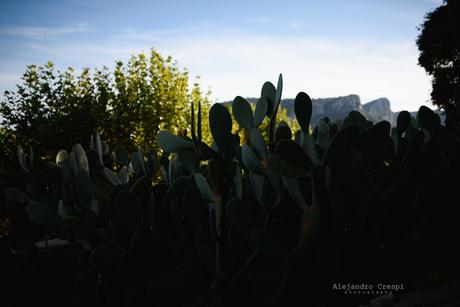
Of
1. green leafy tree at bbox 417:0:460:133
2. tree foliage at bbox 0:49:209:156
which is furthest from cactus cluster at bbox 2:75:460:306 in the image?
green leafy tree at bbox 417:0:460:133

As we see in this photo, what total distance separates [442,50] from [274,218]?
24564 millimetres

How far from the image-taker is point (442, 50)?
21250 millimetres

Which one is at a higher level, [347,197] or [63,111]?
[63,111]

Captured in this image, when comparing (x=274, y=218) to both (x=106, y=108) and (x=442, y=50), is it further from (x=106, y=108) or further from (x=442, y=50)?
(x=442, y=50)

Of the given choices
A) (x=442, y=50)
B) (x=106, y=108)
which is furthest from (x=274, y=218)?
(x=442, y=50)

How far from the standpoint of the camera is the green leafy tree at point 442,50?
20.0 meters

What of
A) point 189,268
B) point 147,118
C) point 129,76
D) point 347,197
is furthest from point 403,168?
point 129,76

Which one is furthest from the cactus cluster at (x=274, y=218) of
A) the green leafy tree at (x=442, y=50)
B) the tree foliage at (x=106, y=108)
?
the green leafy tree at (x=442, y=50)

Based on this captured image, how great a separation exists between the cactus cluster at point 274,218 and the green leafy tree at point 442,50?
865 inches

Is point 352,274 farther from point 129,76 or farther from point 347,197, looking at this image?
point 129,76

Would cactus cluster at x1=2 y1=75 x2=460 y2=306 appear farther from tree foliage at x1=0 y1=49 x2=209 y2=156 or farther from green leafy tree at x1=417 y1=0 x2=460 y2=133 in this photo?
green leafy tree at x1=417 y1=0 x2=460 y2=133

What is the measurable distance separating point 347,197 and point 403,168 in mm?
285

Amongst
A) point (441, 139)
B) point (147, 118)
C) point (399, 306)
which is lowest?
point (399, 306)

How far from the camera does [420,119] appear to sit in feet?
4.03
